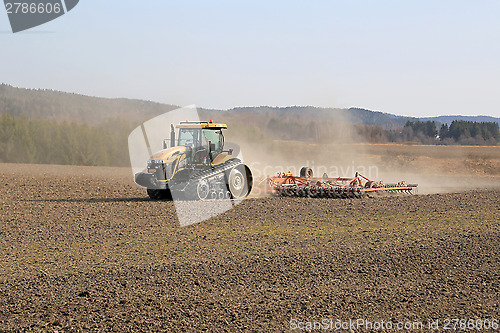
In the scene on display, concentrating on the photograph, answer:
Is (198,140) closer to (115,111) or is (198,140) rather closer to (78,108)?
(115,111)

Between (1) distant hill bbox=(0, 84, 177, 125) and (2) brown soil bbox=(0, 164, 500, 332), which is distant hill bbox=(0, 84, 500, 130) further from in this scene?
(2) brown soil bbox=(0, 164, 500, 332)

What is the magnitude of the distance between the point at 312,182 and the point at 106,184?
934cm

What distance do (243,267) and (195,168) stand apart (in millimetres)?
8494

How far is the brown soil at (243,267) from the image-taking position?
6.38m

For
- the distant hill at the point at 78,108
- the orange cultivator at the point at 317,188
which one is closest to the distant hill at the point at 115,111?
the distant hill at the point at 78,108

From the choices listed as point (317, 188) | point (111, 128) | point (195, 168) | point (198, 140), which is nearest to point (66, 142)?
point (111, 128)

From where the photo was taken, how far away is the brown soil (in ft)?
20.9

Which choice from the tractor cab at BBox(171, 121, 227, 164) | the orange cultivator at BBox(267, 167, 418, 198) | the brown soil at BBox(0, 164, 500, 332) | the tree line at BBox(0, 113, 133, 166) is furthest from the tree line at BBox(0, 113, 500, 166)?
the brown soil at BBox(0, 164, 500, 332)

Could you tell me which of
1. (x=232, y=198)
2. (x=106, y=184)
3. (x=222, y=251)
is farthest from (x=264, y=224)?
(x=106, y=184)

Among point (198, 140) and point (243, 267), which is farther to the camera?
point (198, 140)

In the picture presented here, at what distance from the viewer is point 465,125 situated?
7156 centimetres

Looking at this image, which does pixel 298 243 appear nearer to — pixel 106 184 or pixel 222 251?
pixel 222 251

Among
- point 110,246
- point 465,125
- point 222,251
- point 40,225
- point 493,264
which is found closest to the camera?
point 493,264

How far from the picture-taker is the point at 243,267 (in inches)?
341
